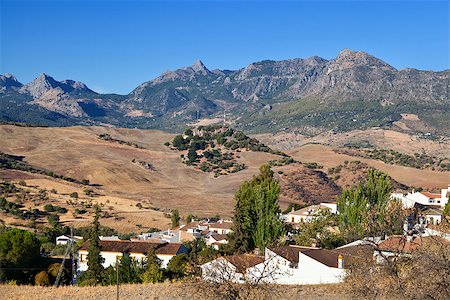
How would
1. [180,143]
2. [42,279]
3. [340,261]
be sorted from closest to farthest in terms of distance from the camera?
1. [340,261]
2. [42,279]
3. [180,143]

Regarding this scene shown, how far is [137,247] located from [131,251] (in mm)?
948

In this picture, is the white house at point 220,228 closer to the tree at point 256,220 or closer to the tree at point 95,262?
the tree at point 256,220

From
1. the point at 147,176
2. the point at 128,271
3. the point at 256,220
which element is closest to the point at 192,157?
the point at 147,176

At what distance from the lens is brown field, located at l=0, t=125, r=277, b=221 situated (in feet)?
301

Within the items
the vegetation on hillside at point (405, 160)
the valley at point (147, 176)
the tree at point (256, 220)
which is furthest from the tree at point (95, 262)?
the vegetation on hillside at point (405, 160)

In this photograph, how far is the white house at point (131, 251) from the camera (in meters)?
43.0

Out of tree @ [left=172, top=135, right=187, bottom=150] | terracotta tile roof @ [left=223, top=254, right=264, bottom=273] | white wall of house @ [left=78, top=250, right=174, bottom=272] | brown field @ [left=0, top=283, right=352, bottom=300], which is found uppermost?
tree @ [left=172, top=135, right=187, bottom=150]

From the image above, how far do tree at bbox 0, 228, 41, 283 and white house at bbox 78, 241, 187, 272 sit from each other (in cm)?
466

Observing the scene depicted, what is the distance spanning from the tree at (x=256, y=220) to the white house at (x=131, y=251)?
651cm

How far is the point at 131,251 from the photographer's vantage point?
43750 mm

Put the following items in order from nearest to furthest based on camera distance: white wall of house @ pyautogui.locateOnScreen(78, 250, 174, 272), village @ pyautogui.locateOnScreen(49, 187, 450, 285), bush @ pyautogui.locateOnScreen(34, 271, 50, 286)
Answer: village @ pyautogui.locateOnScreen(49, 187, 450, 285) → bush @ pyautogui.locateOnScreen(34, 271, 50, 286) → white wall of house @ pyautogui.locateOnScreen(78, 250, 174, 272)

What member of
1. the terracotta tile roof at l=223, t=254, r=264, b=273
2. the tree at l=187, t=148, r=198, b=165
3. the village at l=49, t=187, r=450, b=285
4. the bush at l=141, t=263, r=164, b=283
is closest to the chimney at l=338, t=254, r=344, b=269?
the village at l=49, t=187, r=450, b=285

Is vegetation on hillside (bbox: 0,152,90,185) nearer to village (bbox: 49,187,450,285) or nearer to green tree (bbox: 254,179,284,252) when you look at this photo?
village (bbox: 49,187,450,285)

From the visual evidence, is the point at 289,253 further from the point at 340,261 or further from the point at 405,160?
the point at 405,160
